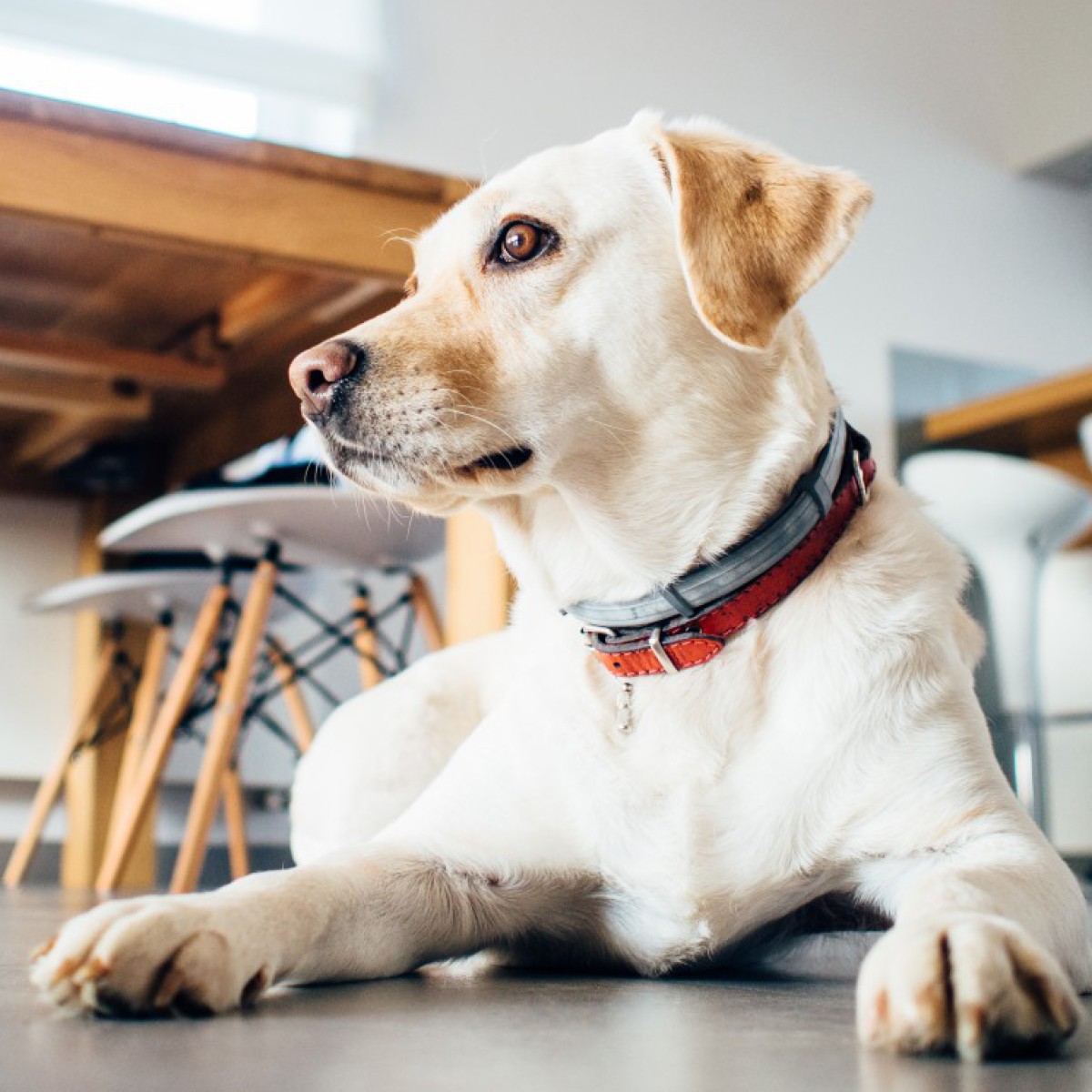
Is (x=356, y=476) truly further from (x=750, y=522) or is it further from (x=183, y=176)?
(x=183, y=176)

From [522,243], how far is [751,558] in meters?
0.33

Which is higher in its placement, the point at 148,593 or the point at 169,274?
the point at 169,274

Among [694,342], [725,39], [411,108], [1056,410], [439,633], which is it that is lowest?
[439,633]

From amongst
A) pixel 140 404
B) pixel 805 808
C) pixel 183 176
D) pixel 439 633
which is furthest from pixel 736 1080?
pixel 140 404

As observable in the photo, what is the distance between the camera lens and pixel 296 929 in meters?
0.89

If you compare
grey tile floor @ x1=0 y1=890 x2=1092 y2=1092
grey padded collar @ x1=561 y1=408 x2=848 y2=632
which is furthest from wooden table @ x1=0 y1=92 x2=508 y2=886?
grey tile floor @ x1=0 y1=890 x2=1092 y2=1092

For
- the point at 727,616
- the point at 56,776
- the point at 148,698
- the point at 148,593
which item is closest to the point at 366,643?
the point at 148,593

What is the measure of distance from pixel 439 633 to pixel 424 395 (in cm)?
149

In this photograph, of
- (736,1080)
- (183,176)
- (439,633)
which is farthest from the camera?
(439,633)

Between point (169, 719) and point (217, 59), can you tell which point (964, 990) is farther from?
point (217, 59)

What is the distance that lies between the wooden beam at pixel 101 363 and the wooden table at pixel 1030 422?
1.83 m

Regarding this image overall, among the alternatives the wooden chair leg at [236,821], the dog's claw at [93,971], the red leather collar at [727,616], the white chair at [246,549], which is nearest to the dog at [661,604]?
the red leather collar at [727,616]

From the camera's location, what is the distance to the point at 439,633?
98.8 inches

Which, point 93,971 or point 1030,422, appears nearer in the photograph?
point 93,971
